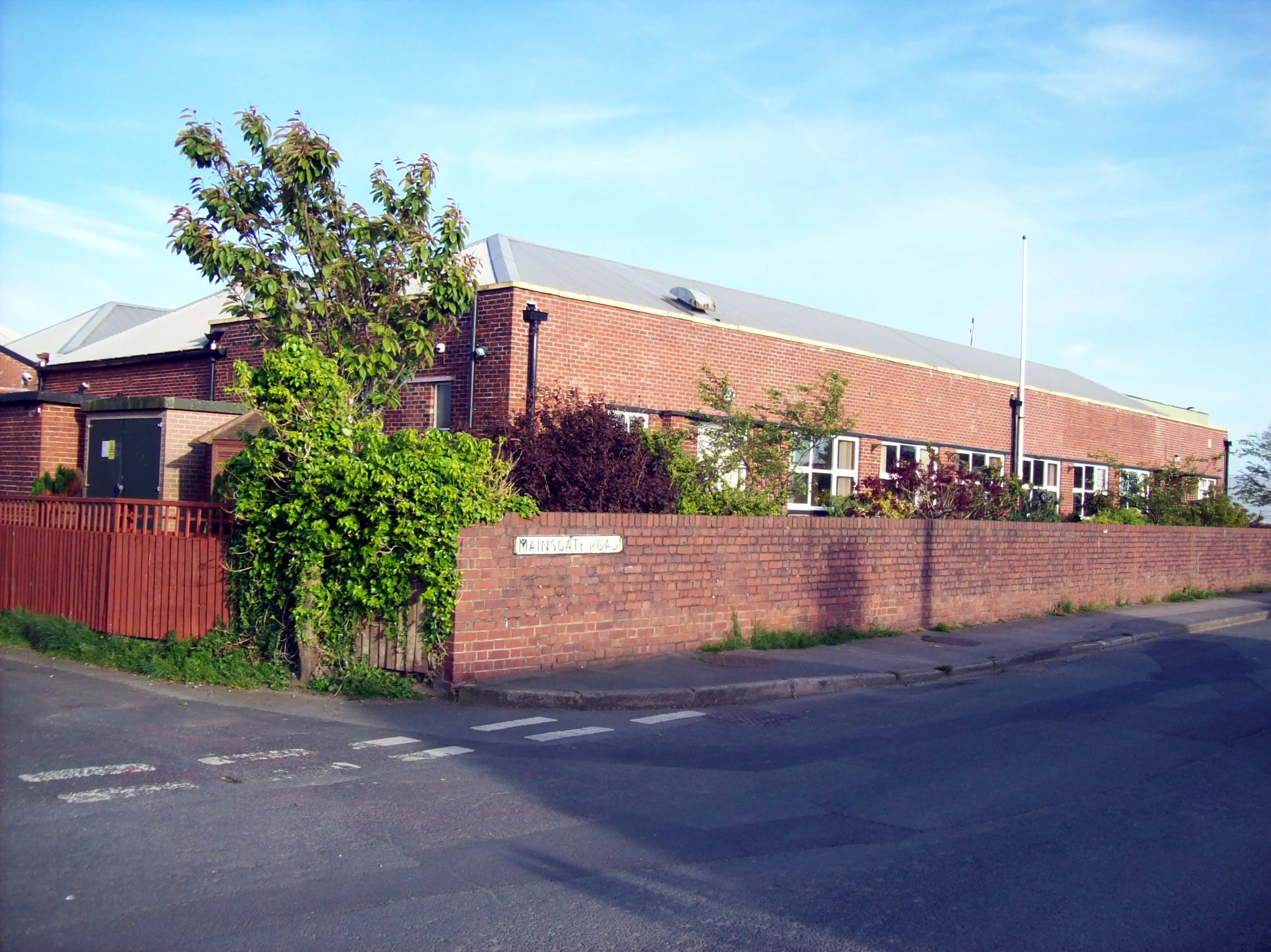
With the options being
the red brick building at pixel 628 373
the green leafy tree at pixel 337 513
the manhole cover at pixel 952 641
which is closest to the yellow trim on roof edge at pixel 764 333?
the red brick building at pixel 628 373

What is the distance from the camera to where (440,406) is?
18172 mm

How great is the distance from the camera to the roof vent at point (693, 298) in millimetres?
20875

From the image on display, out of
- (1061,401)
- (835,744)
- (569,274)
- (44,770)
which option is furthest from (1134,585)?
(44,770)

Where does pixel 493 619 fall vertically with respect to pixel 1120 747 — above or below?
above

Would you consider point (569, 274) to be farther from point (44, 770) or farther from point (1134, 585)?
point (44, 770)

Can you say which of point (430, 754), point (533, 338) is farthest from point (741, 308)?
point (430, 754)

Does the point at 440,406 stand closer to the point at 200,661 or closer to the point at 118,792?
the point at 200,661

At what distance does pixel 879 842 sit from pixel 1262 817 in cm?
279

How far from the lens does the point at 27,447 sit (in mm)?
16781

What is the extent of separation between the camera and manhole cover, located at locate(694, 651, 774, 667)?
11.7m

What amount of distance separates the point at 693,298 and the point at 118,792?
53.5ft

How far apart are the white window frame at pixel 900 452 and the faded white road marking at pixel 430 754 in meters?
16.9

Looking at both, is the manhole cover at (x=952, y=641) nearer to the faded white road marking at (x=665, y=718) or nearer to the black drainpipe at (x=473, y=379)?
the faded white road marking at (x=665, y=718)

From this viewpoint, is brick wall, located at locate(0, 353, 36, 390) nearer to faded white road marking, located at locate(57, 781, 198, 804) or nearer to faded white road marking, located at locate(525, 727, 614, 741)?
faded white road marking, located at locate(525, 727, 614, 741)
